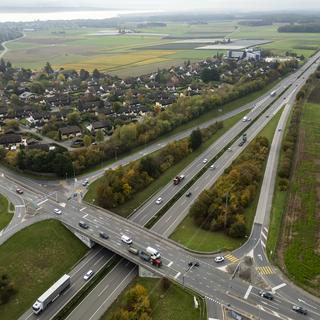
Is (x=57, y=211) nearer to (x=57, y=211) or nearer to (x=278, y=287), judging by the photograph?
(x=57, y=211)

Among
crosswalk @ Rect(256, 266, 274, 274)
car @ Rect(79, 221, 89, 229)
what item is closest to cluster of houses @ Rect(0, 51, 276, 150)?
car @ Rect(79, 221, 89, 229)

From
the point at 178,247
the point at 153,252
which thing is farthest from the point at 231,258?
the point at 153,252

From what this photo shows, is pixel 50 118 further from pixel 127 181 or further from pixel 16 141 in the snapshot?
pixel 127 181

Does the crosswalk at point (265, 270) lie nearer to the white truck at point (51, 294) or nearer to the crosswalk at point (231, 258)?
the crosswalk at point (231, 258)

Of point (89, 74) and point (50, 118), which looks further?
point (89, 74)

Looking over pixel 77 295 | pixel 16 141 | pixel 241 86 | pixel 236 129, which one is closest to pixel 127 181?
pixel 77 295

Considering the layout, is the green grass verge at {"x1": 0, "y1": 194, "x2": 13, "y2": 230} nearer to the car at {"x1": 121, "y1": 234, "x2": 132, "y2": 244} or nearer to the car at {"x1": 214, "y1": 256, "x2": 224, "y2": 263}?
the car at {"x1": 121, "y1": 234, "x2": 132, "y2": 244}
